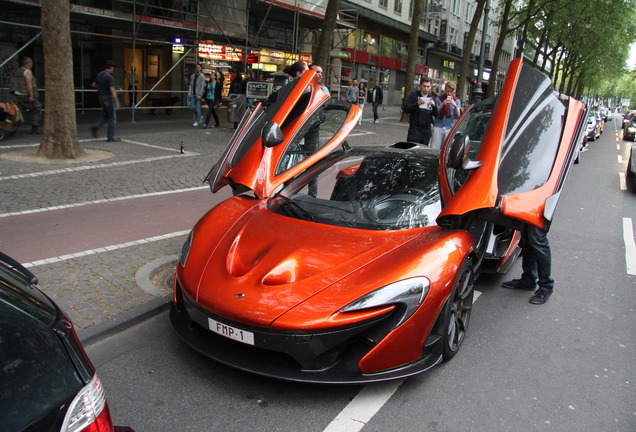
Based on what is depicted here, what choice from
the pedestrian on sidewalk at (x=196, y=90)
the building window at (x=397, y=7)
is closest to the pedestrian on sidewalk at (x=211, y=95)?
the pedestrian on sidewalk at (x=196, y=90)

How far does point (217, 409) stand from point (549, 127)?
3.24 metres

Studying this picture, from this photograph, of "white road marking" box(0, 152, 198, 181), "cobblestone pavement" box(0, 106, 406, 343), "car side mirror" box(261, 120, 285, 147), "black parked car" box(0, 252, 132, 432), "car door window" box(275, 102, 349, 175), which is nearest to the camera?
"black parked car" box(0, 252, 132, 432)

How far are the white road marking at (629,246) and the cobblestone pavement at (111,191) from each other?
5.10 m

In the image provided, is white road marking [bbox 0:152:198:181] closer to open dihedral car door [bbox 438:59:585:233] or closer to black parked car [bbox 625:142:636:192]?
open dihedral car door [bbox 438:59:585:233]

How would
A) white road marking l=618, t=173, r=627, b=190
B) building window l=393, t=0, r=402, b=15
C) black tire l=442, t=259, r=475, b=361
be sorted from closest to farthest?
black tire l=442, t=259, r=475, b=361 < white road marking l=618, t=173, r=627, b=190 < building window l=393, t=0, r=402, b=15

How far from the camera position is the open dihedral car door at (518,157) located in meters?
3.77

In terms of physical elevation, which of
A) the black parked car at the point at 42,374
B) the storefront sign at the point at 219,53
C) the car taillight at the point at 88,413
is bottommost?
the car taillight at the point at 88,413

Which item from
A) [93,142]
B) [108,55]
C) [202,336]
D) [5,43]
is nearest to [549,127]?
[202,336]

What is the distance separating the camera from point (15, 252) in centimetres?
515

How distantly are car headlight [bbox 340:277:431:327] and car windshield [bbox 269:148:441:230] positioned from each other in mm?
764

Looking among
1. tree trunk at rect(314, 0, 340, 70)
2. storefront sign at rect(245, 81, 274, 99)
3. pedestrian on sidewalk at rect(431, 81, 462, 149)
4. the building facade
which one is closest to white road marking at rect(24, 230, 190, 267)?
pedestrian on sidewalk at rect(431, 81, 462, 149)

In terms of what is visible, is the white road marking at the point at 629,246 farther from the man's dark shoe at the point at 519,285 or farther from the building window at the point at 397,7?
the building window at the point at 397,7

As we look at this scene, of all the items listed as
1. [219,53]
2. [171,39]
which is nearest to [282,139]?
[171,39]

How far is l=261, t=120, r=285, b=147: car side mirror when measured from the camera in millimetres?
4453
